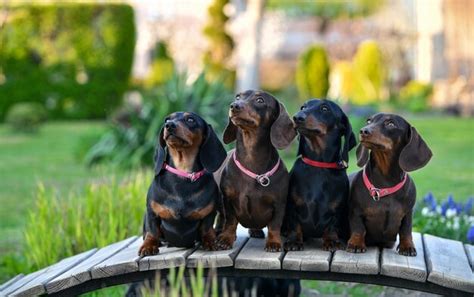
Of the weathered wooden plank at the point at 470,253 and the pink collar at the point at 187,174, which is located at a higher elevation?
the pink collar at the point at 187,174

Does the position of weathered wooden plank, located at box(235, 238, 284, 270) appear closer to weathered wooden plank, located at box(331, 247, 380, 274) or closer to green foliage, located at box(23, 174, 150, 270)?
weathered wooden plank, located at box(331, 247, 380, 274)

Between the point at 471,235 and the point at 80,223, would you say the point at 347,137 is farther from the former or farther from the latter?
the point at 80,223

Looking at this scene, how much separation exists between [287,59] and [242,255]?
3810 centimetres

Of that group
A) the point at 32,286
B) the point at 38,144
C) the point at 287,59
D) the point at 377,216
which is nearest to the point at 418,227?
the point at 377,216

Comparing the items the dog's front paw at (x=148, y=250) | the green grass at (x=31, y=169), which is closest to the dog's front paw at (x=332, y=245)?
the dog's front paw at (x=148, y=250)

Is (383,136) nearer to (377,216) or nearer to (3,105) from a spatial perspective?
(377,216)

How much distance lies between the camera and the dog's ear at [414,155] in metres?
3.92

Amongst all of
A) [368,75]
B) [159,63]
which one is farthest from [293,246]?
[159,63]

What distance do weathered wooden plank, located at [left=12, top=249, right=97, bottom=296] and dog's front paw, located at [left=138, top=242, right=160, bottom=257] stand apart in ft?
1.92

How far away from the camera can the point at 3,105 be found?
22.0 m

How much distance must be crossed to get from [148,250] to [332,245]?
0.98 metres

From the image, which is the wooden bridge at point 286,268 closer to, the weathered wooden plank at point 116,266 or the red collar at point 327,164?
the weathered wooden plank at point 116,266

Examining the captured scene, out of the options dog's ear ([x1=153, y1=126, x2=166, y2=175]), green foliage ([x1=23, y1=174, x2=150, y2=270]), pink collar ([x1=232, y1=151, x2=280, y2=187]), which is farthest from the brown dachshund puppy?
green foliage ([x1=23, y1=174, x2=150, y2=270])

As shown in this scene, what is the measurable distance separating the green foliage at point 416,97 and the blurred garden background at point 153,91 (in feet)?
0.23
